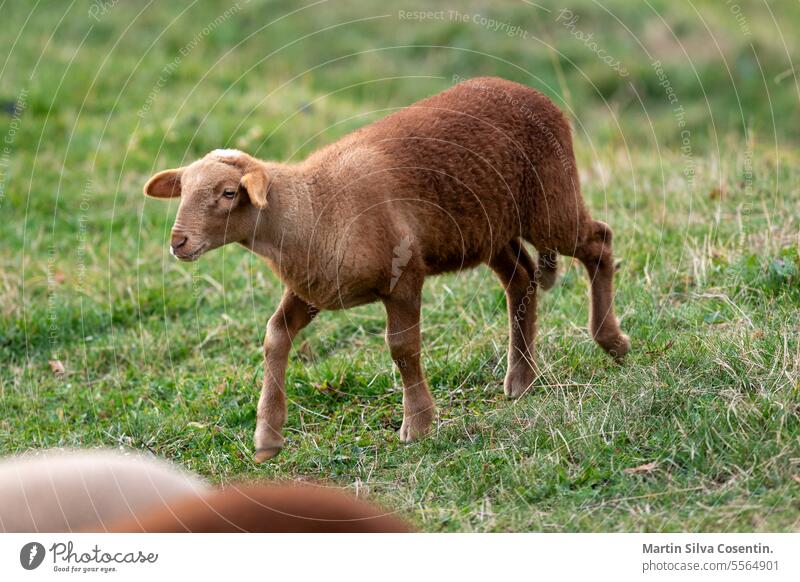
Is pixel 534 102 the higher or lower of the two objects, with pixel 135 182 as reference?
higher

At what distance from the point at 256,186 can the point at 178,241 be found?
1.35 feet

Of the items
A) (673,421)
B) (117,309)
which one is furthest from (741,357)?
(117,309)

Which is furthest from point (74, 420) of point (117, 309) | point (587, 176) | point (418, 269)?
point (587, 176)

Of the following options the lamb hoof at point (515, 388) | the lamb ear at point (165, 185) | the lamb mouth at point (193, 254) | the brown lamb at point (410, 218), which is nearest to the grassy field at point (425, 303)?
the lamb hoof at point (515, 388)

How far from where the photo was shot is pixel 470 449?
5.22m

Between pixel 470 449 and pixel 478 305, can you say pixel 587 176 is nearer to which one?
pixel 478 305

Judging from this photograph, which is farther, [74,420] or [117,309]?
[117,309]

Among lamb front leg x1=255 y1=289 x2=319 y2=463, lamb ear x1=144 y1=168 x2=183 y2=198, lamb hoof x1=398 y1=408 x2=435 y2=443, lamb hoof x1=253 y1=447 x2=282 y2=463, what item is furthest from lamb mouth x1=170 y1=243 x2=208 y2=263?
lamb hoof x1=398 y1=408 x2=435 y2=443

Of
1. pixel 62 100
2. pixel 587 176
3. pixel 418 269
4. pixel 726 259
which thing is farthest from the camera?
pixel 62 100

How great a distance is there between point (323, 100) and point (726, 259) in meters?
5.63

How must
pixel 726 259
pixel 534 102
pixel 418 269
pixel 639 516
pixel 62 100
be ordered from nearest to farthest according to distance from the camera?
1. pixel 639 516
2. pixel 418 269
3. pixel 534 102
4. pixel 726 259
5. pixel 62 100

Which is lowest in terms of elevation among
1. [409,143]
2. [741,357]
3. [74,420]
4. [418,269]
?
[74,420]

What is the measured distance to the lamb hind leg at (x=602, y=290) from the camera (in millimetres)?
5883

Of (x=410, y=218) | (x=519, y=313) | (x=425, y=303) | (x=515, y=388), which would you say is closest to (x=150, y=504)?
(x=410, y=218)
